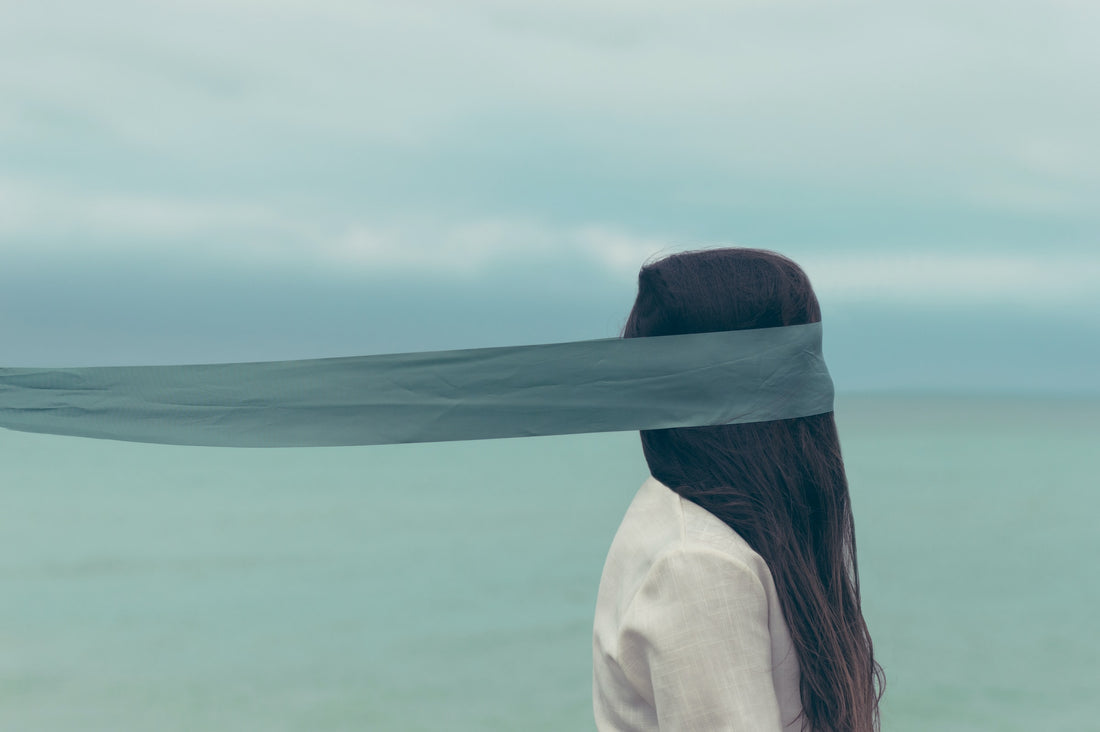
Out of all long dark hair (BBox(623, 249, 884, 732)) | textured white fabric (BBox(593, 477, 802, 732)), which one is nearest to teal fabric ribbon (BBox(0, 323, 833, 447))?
long dark hair (BBox(623, 249, 884, 732))

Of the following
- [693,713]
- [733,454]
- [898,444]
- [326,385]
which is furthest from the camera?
[898,444]

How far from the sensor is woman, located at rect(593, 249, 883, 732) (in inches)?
33.6

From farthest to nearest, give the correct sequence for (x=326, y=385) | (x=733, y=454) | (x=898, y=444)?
1. (x=898, y=444)
2. (x=326, y=385)
3. (x=733, y=454)

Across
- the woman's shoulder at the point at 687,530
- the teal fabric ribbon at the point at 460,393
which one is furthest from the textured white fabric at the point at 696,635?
the teal fabric ribbon at the point at 460,393

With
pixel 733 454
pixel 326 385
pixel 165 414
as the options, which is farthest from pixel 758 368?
pixel 165 414

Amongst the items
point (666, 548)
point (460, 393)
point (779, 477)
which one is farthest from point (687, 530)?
point (460, 393)

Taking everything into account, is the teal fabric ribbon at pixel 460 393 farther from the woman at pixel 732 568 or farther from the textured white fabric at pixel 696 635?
the textured white fabric at pixel 696 635

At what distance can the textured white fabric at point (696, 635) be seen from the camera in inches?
33.3

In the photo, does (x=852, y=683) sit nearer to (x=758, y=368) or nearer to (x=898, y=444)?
(x=758, y=368)

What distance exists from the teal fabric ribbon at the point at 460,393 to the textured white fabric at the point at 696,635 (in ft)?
0.44

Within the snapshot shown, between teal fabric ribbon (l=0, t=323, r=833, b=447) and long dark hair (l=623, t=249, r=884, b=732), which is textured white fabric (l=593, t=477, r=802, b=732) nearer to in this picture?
long dark hair (l=623, t=249, r=884, b=732)

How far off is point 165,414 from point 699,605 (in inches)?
27.3

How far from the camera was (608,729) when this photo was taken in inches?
38.8

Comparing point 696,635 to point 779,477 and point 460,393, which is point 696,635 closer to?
point 779,477
